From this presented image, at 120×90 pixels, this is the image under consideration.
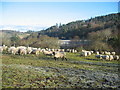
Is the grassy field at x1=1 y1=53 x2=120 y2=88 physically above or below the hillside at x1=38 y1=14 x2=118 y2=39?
below

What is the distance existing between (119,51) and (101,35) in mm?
20504

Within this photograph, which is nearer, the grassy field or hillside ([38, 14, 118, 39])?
the grassy field

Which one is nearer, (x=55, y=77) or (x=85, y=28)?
(x=55, y=77)

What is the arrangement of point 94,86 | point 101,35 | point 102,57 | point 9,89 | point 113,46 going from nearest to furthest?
point 9,89 < point 94,86 < point 102,57 < point 113,46 < point 101,35

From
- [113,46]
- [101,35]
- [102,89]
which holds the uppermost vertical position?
[101,35]

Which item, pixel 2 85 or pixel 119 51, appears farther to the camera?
pixel 119 51

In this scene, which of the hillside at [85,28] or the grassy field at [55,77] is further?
the hillside at [85,28]

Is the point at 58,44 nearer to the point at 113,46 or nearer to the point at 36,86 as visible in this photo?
the point at 113,46

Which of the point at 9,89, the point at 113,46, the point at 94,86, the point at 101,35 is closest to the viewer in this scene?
the point at 9,89

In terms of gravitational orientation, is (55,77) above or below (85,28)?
below

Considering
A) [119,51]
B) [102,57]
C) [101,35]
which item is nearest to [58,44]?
[101,35]

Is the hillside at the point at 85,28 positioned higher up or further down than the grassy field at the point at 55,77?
higher up

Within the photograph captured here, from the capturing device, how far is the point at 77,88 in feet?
29.5

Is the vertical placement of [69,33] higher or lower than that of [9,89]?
higher
